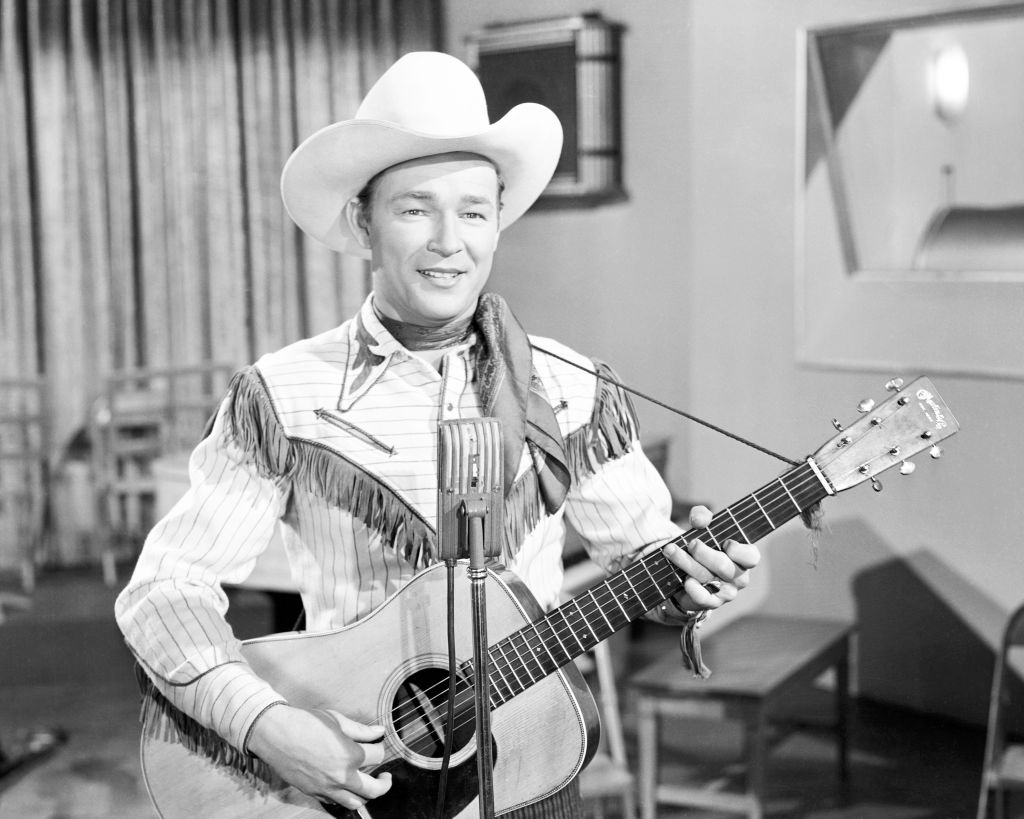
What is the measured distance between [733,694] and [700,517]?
1.81 metres

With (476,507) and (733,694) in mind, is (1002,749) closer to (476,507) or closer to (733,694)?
(733,694)

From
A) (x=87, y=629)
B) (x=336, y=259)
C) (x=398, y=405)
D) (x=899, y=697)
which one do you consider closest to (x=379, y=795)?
(x=398, y=405)

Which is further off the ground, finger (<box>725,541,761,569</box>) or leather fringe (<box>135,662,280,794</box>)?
finger (<box>725,541,761,569</box>)

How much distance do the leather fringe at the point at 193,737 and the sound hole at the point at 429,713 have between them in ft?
0.61

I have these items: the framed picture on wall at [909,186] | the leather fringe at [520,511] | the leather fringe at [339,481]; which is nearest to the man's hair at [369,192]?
the leather fringe at [339,481]

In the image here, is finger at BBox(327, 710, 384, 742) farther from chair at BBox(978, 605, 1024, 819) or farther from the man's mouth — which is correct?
chair at BBox(978, 605, 1024, 819)

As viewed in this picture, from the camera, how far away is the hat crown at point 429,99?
1.62 metres

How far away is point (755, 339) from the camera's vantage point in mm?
4387

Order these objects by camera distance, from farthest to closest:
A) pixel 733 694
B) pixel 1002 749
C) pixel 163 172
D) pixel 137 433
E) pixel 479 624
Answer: pixel 137 433
pixel 163 172
pixel 733 694
pixel 1002 749
pixel 479 624

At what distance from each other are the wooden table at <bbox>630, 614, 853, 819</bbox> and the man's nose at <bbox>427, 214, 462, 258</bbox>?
1.93 meters

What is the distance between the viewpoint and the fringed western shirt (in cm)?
164

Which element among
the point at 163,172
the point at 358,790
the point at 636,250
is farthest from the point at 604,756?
the point at 163,172

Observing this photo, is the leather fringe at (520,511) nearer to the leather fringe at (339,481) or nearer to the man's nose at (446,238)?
the leather fringe at (339,481)

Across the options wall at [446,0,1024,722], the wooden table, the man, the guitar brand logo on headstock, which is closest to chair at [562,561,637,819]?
the wooden table
